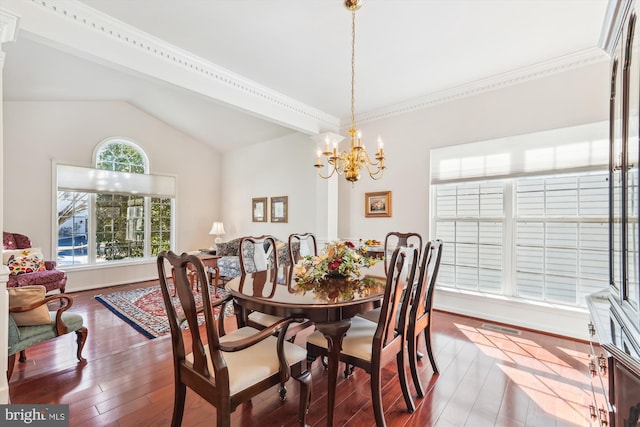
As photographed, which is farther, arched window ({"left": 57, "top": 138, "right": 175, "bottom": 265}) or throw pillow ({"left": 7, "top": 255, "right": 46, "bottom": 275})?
arched window ({"left": 57, "top": 138, "right": 175, "bottom": 265})

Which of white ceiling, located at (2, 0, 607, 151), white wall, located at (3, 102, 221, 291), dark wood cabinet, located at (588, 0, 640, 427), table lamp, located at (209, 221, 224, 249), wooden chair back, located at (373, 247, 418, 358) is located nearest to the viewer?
dark wood cabinet, located at (588, 0, 640, 427)

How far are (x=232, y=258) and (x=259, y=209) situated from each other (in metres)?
1.48

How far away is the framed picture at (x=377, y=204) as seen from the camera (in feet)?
14.4

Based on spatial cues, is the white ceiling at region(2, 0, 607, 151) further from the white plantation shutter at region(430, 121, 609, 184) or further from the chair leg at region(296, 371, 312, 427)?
the chair leg at region(296, 371, 312, 427)

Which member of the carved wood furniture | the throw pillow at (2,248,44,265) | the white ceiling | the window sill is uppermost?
the white ceiling

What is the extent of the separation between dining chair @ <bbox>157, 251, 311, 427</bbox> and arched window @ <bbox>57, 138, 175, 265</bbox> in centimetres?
516

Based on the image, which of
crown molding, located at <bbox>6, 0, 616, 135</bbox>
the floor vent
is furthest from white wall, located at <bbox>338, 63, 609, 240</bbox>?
the floor vent

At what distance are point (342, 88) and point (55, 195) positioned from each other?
505cm

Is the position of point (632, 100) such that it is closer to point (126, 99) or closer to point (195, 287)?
point (195, 287)

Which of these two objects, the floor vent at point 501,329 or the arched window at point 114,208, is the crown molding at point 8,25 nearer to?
the arched window at point 114,208

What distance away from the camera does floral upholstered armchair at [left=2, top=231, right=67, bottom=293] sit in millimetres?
3807

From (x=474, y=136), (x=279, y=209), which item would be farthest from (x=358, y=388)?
(x=279, y=209)

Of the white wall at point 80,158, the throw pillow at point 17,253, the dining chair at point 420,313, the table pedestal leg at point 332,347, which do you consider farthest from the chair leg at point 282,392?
the white wall at point 80,158

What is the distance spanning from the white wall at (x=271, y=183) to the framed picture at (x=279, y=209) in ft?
0.29
